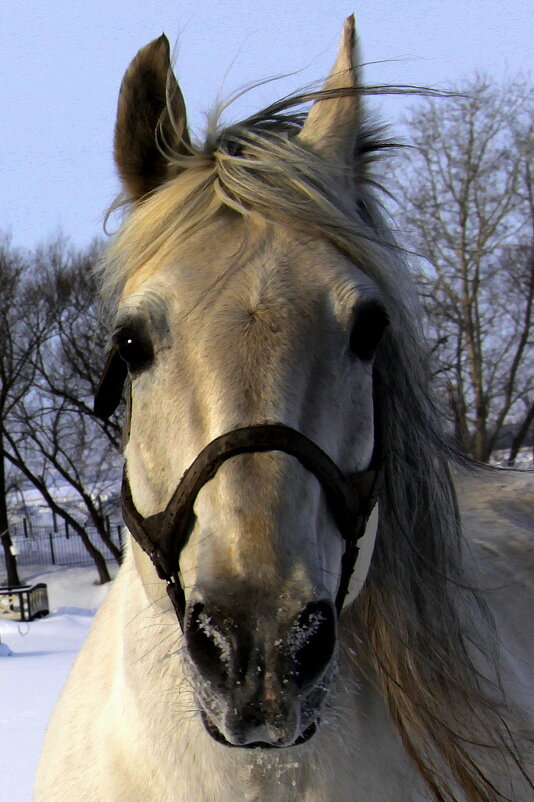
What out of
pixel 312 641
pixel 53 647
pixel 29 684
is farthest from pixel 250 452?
pixel 53 647

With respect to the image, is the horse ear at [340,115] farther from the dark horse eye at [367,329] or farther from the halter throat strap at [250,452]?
the halter throat strap at [250,452]

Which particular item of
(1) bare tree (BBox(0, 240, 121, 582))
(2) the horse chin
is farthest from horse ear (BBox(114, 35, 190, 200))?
(1) bare tree (BBox(0, 240, 121, 582))

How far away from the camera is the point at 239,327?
65.6 inches

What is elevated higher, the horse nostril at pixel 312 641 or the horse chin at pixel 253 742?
the horse nostril at pixel 312 641

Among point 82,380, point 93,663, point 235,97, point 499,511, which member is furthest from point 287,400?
point 82,380

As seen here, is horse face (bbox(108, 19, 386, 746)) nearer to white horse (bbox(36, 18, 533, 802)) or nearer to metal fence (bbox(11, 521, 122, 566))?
white horse (bbox(36, 18, 533, 802))

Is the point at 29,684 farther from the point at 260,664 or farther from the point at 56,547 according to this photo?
the point at 56,547

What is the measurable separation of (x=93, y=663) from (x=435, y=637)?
103 cm

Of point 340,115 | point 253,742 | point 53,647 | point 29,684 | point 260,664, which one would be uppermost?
point 340,115

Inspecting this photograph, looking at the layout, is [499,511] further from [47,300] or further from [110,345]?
[47,300]

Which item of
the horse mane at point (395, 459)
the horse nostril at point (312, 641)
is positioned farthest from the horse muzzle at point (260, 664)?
the horse mane at point (395, 459)

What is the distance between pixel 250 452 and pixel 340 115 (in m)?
1.09

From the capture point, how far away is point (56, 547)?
35250 millimetres

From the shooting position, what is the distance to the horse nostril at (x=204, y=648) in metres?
1.42
